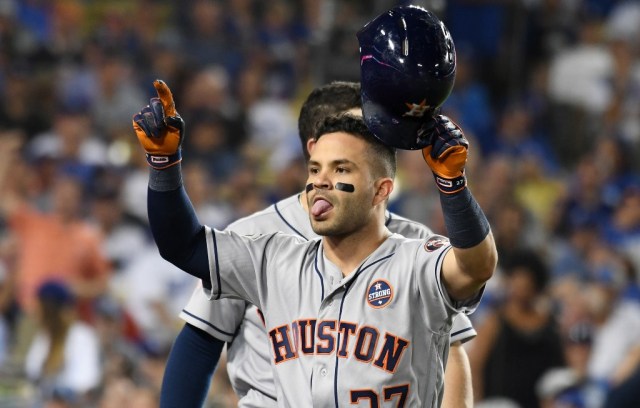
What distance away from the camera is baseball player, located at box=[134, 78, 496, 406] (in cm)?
250

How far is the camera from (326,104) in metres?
3.12

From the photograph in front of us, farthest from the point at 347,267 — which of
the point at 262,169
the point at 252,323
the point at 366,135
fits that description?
the point at 262,169

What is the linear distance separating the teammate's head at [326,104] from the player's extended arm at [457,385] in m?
0.68

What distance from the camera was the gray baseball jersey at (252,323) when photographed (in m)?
2.97

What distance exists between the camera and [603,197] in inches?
302

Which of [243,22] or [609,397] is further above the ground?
[243,22]

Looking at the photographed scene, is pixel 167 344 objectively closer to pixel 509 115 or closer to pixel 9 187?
pixel 9 187

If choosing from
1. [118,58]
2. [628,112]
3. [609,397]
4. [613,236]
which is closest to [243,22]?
[118,58]

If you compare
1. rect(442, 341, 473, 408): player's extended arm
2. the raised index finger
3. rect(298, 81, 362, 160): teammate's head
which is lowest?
rect(442, 341, 473, 408): player's extended arm

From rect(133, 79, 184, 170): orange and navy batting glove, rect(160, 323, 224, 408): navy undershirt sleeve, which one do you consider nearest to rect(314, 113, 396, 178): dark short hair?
rect(133, 79, 184, 170): orange and navy batting glove

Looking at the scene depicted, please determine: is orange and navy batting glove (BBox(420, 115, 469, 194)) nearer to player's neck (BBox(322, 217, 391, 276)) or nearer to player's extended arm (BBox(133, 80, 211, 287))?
player's neck (BBox(322, 217, 391, 276))

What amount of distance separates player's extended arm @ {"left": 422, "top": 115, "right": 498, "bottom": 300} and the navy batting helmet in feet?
0.17

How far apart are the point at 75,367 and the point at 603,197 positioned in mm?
3608

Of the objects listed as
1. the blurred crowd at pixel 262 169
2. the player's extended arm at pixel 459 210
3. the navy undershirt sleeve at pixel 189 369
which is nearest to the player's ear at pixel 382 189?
the player's extended arm at pixel 459 210
